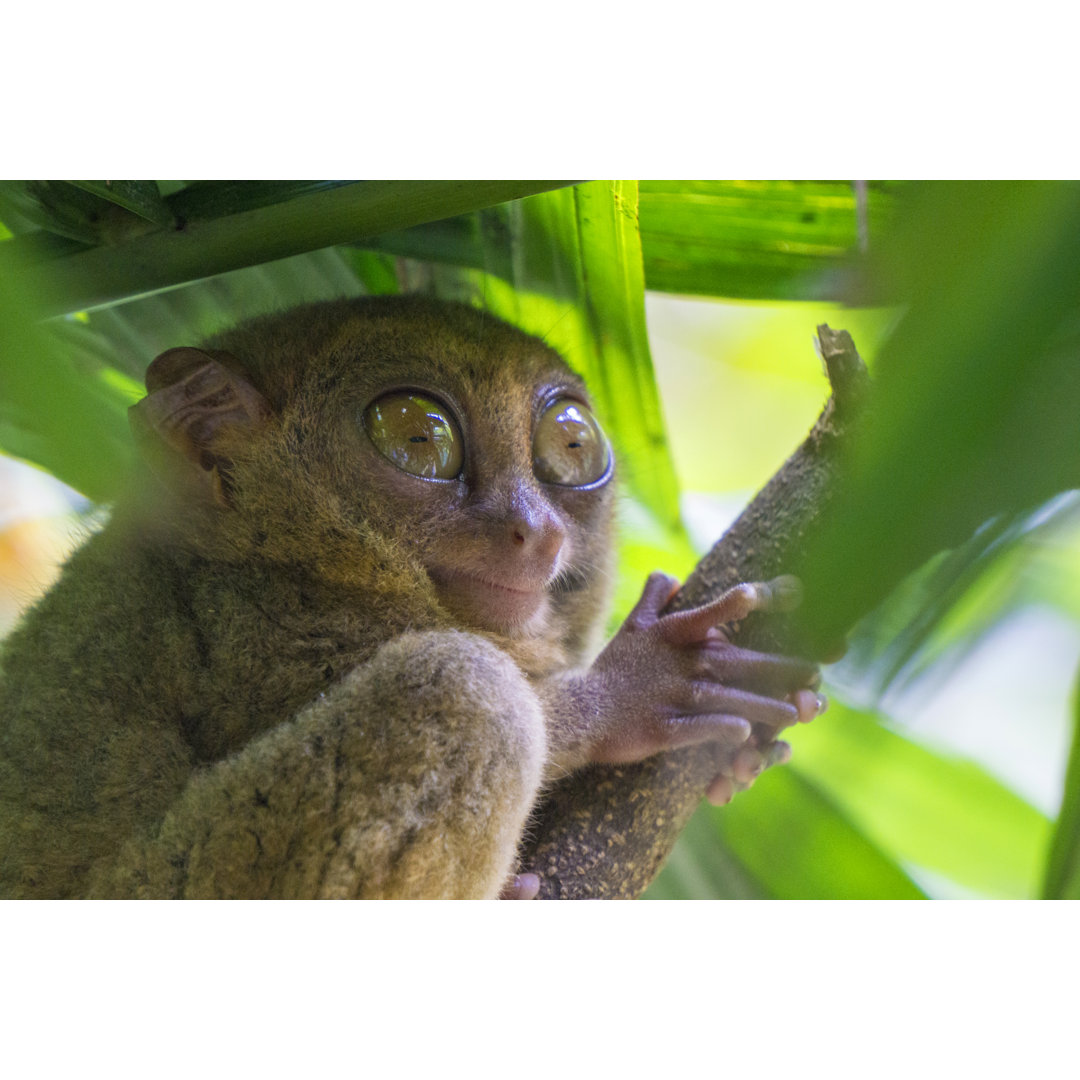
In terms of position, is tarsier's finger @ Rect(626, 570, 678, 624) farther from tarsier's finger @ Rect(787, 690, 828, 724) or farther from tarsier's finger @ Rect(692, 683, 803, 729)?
tarsier's finger @ Rect(787, 690, 828, 724)

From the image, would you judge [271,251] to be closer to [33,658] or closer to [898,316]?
[33,658]

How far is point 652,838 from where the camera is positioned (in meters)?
1.82

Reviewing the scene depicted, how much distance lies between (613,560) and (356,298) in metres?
0.89

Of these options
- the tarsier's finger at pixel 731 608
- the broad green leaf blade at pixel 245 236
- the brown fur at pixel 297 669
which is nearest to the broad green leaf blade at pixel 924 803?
the tarsier's finger at pixel 731 608

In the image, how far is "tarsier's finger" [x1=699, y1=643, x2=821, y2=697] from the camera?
1.79 metres

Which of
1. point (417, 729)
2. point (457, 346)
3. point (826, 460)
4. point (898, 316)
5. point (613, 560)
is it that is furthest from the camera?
point (613, 560)

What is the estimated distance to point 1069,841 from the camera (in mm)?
1634

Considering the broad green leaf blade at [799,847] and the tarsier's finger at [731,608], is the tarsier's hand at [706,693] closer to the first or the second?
the tarsier's finger at [731,608]

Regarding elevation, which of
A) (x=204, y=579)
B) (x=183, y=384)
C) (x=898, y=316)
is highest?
(x=898, y=316)

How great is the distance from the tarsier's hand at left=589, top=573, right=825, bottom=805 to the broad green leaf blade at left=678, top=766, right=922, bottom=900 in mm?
218

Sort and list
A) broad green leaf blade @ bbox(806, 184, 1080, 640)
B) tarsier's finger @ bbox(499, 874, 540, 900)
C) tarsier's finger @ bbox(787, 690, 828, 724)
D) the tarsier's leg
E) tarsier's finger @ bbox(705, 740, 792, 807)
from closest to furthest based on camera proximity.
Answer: broad green leaf blade @ bbox(806, 184, 1080, 640), the tarsier's leg, tarsier's finger @ bbox(499, 874, 540, 900), tarsier's finger @ bbox(787, 690, 828, 724), tarsier's finger @ bbox(705, 740, 792, 807)

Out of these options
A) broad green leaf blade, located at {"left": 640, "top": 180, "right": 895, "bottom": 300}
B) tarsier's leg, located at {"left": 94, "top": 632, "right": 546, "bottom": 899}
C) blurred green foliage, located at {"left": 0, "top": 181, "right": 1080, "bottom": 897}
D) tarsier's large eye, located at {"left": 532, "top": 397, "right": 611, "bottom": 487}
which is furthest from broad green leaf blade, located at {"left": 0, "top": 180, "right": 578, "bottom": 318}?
tarsier's leg, located at {"left": 94, "top": 632, "right": 546, "bottom": 899}

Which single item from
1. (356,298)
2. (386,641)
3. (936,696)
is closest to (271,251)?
(356,298)

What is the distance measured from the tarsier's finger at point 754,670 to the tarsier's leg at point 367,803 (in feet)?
1.42
